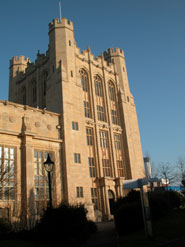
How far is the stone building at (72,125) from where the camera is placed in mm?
26625

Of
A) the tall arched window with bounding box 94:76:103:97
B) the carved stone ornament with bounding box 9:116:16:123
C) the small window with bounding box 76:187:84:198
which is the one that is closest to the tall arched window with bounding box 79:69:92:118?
the tall arched window with bounding box 94:76:103:97

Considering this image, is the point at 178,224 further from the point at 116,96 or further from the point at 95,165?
the point at 116,96

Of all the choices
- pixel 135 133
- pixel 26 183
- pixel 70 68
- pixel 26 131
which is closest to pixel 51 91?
pixel 70 68

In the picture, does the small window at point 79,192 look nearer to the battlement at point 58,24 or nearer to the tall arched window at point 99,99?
the tall arched window at point 99,99

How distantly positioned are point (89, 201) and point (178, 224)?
49.6 feet

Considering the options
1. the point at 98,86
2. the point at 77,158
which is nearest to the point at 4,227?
the point at 77,158

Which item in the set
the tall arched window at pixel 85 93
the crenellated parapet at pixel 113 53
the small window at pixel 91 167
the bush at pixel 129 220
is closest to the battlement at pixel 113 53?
the crenellated parapet at pixel 113 53

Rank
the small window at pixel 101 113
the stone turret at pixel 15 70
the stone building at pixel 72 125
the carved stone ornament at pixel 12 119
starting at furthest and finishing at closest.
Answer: the stone turret at pixel 15 70 → the small window at pixel 101 113 → the stone building at pixel 72 125 → the carved stone ornament at pixel 12 119

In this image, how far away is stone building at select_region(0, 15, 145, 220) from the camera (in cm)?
2662

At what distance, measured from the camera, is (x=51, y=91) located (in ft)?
113

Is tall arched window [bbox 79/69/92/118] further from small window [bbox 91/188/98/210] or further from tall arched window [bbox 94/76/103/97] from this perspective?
small window [bbox 91/188/98/210]

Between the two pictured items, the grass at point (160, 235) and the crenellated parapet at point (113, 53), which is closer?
the grass at point (160, 235)

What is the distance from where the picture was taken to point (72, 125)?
3225cm

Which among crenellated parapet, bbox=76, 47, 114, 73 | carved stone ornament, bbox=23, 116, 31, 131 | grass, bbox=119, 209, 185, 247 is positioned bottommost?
grass, bbox=119, 209, 185, 247
